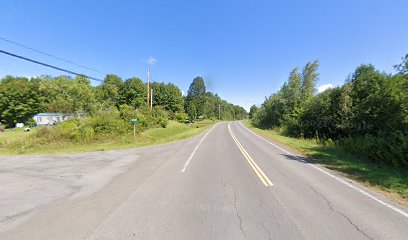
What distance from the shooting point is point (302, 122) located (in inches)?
961

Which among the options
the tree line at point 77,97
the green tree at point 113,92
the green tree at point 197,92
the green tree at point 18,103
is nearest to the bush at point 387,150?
the tree line at point 77,97

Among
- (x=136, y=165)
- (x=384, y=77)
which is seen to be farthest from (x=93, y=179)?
(x=384, y=77)

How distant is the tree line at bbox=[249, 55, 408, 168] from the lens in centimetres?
1039

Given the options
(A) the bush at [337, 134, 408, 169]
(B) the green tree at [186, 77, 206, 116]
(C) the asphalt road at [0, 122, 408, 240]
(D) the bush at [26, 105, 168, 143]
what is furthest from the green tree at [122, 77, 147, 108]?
(A) the bush at [337, 134, 408, 169]

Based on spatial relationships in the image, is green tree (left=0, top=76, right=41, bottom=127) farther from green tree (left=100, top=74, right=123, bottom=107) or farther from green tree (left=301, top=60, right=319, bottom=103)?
green tree (left=301, top=60, right=319, bottom=103)

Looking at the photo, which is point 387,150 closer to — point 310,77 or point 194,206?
point 194,206

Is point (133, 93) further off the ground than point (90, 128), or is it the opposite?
point (133, 93)

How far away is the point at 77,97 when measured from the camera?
115ft

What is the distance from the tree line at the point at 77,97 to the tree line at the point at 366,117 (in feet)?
80.6

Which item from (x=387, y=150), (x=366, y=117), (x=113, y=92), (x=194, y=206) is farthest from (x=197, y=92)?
(x=194, y=206)

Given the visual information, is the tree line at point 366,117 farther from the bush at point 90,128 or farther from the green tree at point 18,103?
the green tree at point 18,103

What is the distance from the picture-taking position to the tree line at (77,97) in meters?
34.0

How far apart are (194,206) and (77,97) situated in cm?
3871

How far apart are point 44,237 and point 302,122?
26.3 metres
